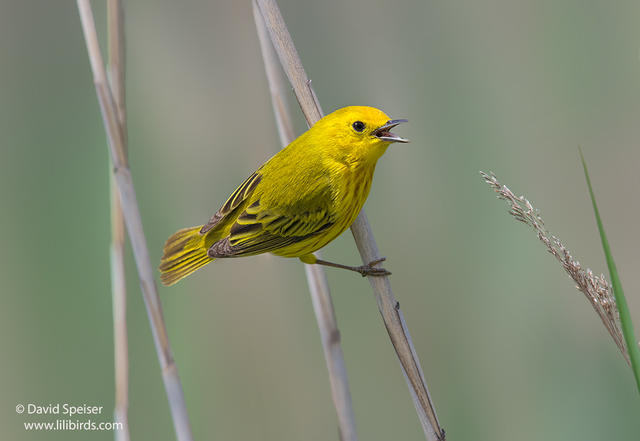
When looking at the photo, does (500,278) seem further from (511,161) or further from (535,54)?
(535,54)

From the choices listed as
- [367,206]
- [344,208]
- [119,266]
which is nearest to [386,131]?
[344,208]

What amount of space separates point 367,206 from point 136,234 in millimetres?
1073

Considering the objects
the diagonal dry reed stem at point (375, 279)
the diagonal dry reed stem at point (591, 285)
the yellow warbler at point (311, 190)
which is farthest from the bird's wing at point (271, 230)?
the diagonal dry reed stem at point (591, 285)

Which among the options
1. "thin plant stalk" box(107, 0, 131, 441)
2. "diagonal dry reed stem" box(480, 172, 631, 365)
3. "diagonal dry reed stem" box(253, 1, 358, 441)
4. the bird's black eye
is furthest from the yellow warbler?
"diagonal dry reed stem" box(480, 172, 631, 365)

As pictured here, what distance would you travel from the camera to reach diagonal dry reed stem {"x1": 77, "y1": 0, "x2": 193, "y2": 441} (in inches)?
72.8

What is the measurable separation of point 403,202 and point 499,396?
0.87 metres

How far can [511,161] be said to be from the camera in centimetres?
257

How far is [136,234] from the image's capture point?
185cm

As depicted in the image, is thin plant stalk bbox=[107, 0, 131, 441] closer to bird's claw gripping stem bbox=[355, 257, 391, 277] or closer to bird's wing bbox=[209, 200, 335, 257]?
bird's wing bbox=[209, 200, 335, 257]

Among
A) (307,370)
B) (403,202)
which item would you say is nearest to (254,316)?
(307,370)

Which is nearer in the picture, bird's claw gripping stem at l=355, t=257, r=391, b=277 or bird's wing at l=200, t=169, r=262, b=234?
bird's claw gripping stem at l=355, t=257, r=391, b=277

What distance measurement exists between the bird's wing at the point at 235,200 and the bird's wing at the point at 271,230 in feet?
0.21

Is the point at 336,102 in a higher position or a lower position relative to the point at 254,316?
higher

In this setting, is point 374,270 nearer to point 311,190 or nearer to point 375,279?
point 375,279
